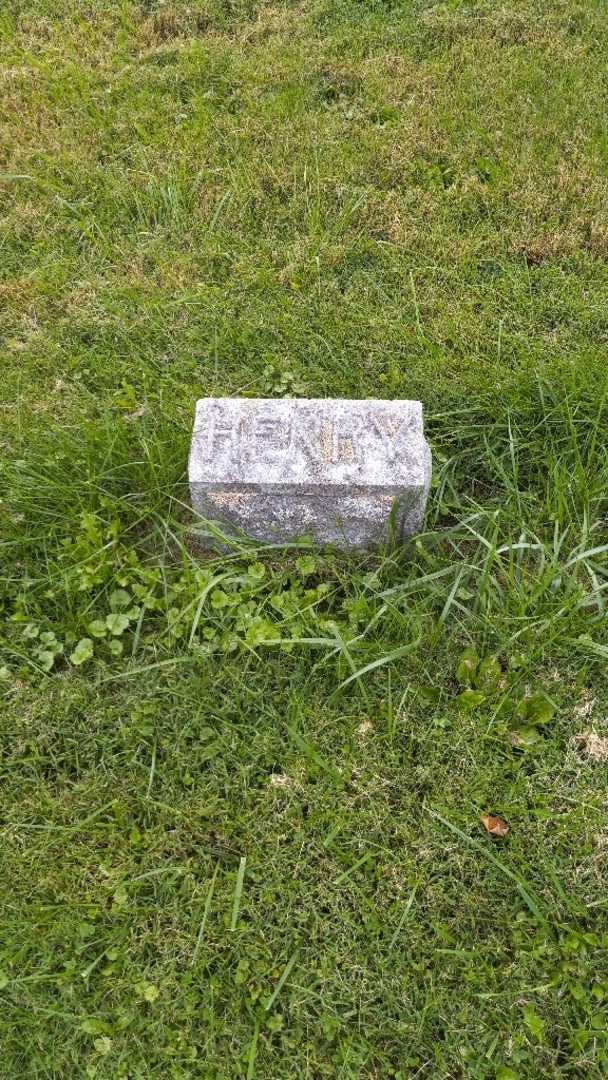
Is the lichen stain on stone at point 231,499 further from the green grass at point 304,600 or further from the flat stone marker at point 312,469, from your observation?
the green grass at point 304,600

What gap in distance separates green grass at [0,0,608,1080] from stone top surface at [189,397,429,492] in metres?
0.29

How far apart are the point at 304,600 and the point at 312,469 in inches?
15.7

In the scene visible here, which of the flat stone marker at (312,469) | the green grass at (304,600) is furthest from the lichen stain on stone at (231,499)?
the green grass at (304,600)

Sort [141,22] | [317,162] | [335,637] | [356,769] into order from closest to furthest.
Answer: [356,769], [335,637], [317,162], [141,22]

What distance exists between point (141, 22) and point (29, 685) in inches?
151

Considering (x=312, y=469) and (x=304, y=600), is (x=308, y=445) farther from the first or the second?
(x=304, y=600)

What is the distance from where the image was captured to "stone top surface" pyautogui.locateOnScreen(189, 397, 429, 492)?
7.59ft

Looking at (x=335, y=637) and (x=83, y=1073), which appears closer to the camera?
(x=83, y=1073)

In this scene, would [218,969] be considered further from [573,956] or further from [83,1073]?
[573,956]

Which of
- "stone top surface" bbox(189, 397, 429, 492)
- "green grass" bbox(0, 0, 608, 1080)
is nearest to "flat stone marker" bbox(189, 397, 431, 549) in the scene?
"stone top surface" bbox(189, 397, 429, 492)

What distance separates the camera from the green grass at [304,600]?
191cm

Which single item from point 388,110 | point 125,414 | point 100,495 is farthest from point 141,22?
point 100,495

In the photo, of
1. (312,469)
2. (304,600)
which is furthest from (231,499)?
(304,600)

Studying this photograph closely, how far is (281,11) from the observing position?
14.3 ft
